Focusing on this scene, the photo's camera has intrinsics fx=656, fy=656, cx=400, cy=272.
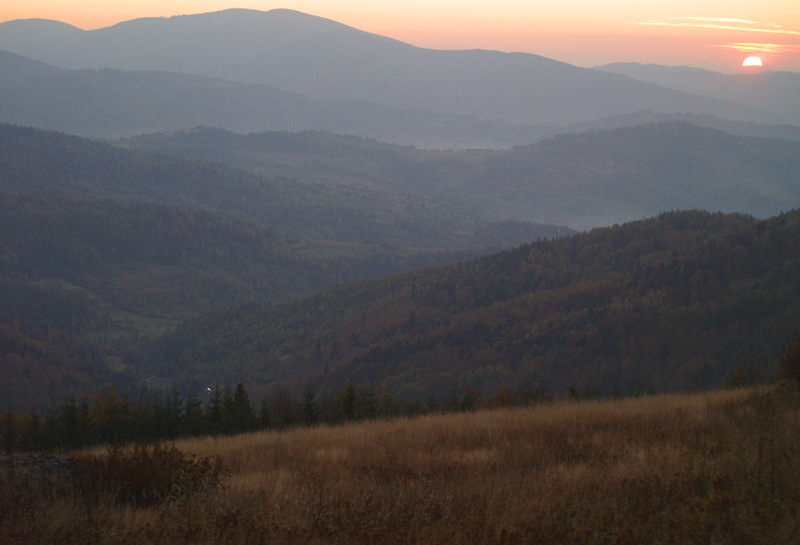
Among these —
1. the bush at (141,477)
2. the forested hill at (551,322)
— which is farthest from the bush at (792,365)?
the bush at (141,477)

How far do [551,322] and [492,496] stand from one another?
91.6m

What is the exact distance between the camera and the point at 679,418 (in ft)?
39.9

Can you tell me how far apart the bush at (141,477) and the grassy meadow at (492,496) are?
9.3 inches

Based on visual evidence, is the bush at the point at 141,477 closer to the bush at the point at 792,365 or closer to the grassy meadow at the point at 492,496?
the grassy meadow at the point at 492,496

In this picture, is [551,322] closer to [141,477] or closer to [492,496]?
[492,496]

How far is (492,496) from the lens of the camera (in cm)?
783

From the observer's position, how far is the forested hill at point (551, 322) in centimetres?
6712

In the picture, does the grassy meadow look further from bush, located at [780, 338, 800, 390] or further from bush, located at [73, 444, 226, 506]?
bush, located at [780, 338, 800, 390]

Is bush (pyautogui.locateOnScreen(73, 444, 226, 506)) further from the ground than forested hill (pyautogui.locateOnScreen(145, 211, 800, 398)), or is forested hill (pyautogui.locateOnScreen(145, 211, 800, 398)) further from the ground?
bush (pyautogui.locateOnScreen(73, 444, 226, 506))

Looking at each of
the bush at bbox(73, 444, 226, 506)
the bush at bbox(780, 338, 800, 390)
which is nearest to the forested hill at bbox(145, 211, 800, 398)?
the bush at bbox(780, 338, 800, 390)

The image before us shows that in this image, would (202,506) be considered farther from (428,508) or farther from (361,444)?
(361,444)

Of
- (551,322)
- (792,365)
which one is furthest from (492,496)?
(551,322)

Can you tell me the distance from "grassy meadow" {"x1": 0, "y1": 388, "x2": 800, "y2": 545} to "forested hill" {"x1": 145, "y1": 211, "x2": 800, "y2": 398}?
12.3 metres

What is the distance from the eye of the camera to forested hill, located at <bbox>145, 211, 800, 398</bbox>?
67125 mm
